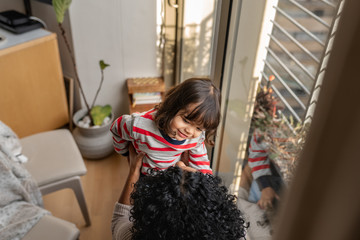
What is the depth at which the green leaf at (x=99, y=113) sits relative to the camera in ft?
8.05

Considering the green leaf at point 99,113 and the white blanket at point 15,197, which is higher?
the white blanket at point 15,197

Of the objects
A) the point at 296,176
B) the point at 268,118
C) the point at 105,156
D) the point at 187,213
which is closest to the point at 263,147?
the point at 268,118

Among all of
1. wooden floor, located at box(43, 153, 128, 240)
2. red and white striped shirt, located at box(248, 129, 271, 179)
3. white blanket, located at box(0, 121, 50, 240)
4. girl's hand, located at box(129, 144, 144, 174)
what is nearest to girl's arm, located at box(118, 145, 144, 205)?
girl's hand, located at box(129, 144, 144, 174)

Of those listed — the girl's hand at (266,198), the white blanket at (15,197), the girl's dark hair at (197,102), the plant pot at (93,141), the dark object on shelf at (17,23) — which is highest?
the girl's dark hair at (197,102)

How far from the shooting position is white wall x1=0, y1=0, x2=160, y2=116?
7.32 ft

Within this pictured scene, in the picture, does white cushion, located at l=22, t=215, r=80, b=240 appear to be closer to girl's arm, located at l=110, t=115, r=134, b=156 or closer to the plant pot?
girl's arm, located at l=110, t=115, r=134, b=156

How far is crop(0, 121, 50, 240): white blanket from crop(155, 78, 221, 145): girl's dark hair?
827 mm

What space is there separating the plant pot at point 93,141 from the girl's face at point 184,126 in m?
1.55

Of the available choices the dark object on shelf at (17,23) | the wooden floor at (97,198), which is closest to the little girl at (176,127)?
the wooden floor at (97,198)

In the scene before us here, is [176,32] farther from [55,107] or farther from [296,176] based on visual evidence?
[296,176]

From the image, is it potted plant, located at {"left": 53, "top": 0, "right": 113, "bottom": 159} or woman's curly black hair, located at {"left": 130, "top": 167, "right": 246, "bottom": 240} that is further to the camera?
potted plant, located at {"left": 53, "top": 0, "right": 113, "bottom": 159}

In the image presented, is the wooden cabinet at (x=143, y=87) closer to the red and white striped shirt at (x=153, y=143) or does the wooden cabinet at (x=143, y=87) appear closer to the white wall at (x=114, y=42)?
the white wall at (x=114, y=42)

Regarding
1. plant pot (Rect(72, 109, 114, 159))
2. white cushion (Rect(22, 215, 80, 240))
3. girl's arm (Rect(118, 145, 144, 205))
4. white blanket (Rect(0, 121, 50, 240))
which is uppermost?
girl's arm (Rect(118, 145, 144, 205))

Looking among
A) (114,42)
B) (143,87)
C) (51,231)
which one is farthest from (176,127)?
(114,42)
